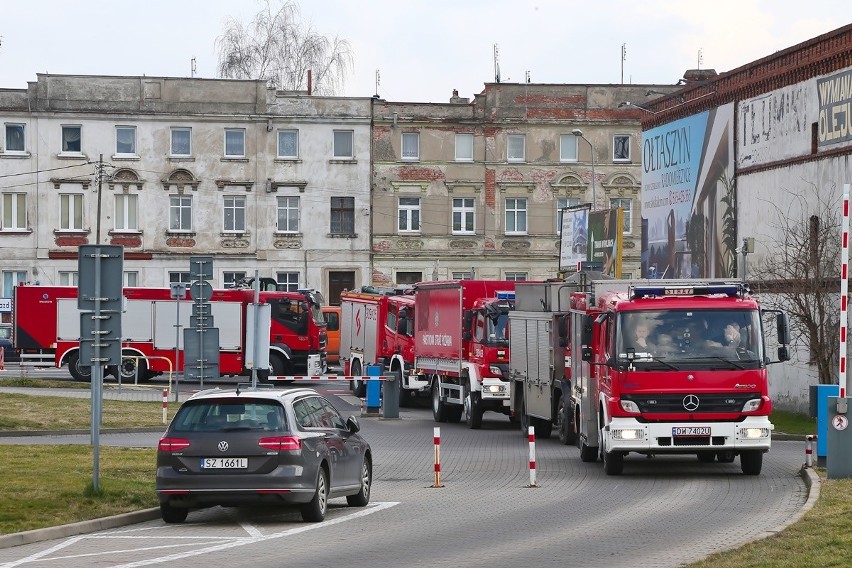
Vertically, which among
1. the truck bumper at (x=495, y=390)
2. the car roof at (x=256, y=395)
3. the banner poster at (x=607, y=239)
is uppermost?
the banner poster at (x=607, y=239)

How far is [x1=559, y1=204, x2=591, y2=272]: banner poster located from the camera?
52.6m

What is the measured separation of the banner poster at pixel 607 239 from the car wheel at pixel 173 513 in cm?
2999

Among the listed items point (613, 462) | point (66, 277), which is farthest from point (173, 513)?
point (66, 277)

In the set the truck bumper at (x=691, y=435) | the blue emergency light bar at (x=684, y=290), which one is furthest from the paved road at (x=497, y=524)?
the blue emergency light bar at (x=684, y=290)

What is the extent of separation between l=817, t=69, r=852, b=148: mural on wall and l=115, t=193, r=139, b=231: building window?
41.3 m

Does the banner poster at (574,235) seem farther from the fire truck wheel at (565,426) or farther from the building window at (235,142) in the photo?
the building window at (235,142)

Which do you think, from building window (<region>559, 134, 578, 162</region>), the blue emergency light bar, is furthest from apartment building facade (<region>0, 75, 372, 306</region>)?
the blue emergency light bar

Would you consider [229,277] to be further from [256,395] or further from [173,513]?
[256,395]

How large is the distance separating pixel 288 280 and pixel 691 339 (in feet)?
179

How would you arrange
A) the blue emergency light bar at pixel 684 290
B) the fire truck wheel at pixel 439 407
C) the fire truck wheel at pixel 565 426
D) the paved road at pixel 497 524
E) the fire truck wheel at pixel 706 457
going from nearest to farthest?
the paved road at pixel 497 524 < the blue emergency light bar at pixel 684 290 < the fire truck wheel at pixel 706 457 < the fire truck wheel at pixel 565 426 < the fire truck wheel at pixel 439 407

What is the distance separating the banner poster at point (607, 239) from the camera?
155 ft

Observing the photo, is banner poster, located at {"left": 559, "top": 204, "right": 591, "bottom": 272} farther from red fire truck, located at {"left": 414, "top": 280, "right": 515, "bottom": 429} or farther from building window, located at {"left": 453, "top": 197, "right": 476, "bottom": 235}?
building window, located at {"left": 453, "top": 197, "right": 476, "bottom": 235}

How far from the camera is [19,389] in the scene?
47.4 m

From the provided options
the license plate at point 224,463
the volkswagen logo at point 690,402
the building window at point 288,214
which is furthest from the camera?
the building window at point 288,214
